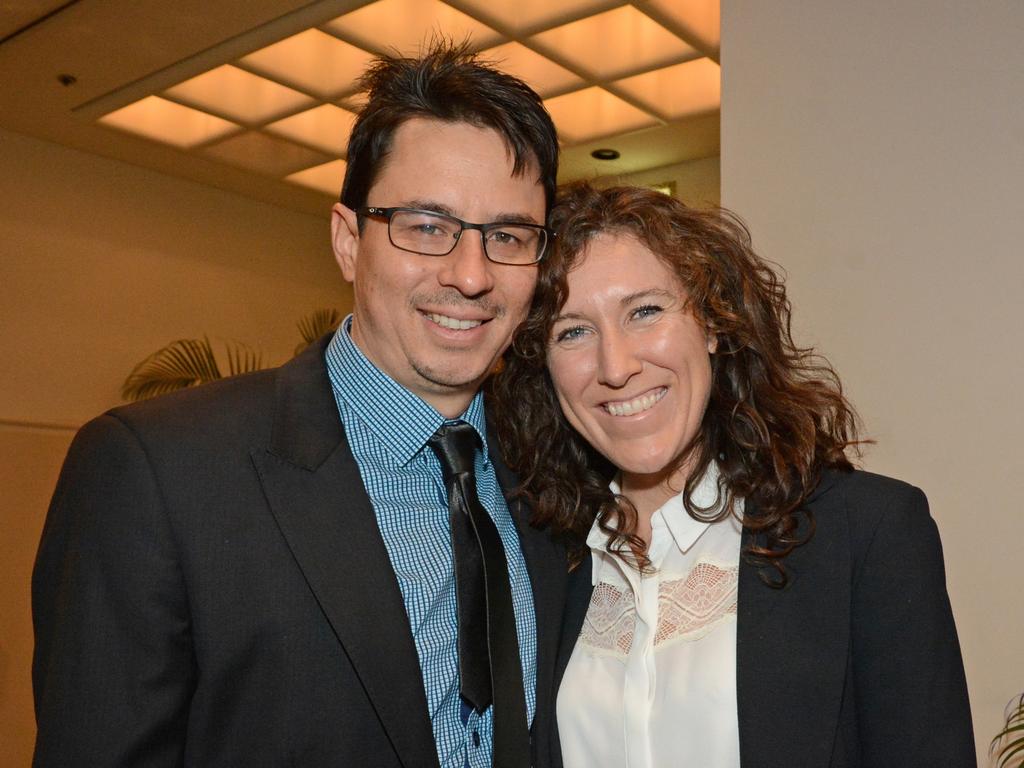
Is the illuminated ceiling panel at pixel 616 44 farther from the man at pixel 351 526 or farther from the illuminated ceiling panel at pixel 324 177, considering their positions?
the man at pixel 351 526

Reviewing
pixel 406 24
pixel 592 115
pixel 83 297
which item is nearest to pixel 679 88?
pixel 592 115

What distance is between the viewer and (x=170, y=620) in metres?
1.46

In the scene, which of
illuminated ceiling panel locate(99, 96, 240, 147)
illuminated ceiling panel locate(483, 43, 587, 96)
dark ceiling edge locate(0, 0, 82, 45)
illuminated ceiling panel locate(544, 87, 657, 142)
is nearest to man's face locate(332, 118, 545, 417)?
illuminated ceiling panel locate(483, 43, 587, 96)

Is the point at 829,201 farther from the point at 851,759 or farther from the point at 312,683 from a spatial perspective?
the point at 312,683

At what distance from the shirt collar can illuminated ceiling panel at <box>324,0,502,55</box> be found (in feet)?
11.3

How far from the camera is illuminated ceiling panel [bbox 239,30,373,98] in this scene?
210 inches

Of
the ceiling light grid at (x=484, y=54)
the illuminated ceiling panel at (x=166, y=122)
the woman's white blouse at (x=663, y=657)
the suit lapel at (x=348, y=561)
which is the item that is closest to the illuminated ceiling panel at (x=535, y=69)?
the ceiling light grid at (x=484, y=54)

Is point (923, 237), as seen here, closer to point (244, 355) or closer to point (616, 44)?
point (616, 44)

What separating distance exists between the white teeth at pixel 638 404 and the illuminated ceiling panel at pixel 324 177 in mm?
5586

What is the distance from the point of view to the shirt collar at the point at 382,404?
1764 mm

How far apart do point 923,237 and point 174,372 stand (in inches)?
210

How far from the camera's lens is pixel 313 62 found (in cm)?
551

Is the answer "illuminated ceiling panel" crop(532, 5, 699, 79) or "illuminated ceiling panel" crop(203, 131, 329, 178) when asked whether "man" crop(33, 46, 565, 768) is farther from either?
"illuminated ceiling panel" crop(203, 131, 329, 178)

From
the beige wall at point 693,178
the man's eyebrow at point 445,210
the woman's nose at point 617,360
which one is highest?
the beige wall at point 693,178
